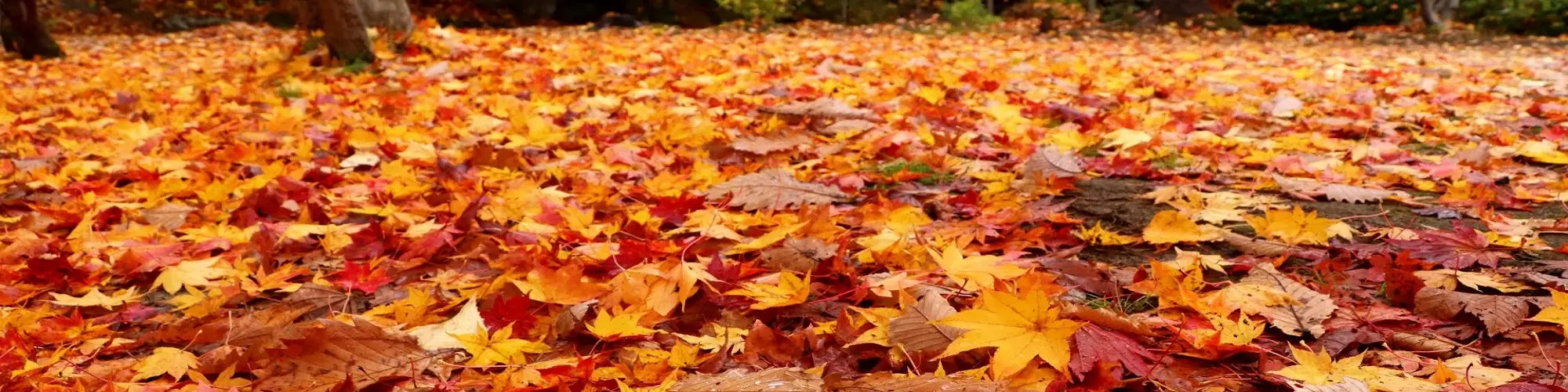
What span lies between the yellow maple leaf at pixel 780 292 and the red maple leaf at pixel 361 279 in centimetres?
77

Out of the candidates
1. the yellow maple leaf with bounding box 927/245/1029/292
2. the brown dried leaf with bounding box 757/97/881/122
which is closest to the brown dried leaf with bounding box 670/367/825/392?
the yellow maple leaf with bounding box 927/245/1029/292

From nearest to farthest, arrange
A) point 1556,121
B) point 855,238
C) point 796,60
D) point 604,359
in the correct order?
point 604,359 → point 855,238 → point 1556,121 → point 796,60

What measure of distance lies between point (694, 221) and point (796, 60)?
427cm

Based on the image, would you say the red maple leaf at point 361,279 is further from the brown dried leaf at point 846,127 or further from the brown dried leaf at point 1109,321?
the brown dried leaf at point 846,127

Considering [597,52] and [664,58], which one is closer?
[664,58]

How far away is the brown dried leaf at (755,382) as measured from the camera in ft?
4.29

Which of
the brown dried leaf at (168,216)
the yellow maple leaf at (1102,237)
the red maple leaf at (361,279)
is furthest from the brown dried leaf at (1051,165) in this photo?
the brown dried leaf at (168,216)

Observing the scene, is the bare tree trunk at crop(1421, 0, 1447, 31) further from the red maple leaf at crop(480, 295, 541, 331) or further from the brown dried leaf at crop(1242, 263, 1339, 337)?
the red maple leaf at crop(480, 295, 541, 331)

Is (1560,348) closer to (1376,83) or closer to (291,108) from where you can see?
(1376,83)

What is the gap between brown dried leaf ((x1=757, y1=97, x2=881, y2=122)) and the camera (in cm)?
386

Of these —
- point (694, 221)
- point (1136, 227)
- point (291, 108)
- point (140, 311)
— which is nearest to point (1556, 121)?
point (1136, 227)

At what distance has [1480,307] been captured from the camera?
5.19ft

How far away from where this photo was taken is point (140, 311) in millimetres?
2021

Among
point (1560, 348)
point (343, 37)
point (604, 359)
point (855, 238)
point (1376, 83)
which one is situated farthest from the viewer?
point (343, 37)
